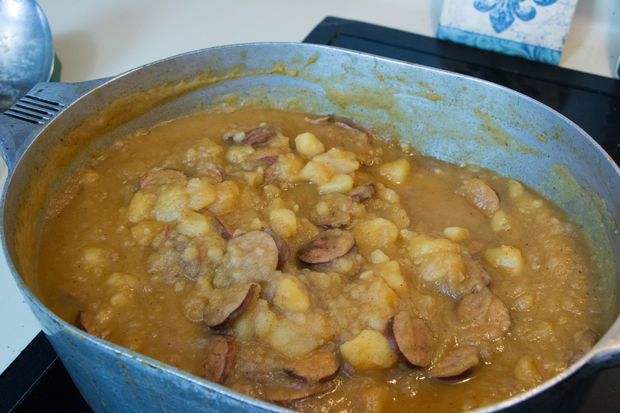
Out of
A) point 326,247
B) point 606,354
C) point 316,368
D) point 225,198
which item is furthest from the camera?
point 225,198

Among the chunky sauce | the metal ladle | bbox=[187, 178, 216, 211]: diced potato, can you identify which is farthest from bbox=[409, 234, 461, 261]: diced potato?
the metal ladle

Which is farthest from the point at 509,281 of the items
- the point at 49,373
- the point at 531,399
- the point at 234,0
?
the point at 234,0

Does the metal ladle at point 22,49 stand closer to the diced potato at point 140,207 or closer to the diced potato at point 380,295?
the diced potato at point 140,207

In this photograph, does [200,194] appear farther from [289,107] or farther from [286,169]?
[289,107]

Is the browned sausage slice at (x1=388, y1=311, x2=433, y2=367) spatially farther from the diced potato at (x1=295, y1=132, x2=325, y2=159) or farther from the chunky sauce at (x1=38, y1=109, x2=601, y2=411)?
the diced potato at (x1=295, y1=132, x2=325, y2=159)

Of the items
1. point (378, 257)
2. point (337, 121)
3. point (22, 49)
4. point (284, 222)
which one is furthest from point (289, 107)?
point (22, 49)

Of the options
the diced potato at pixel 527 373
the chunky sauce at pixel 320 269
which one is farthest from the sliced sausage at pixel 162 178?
Answer: the diced potato at pixel 527 373

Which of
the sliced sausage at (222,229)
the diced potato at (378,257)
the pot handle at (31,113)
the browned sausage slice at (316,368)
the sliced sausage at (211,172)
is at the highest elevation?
the pot handle at (31,113)
